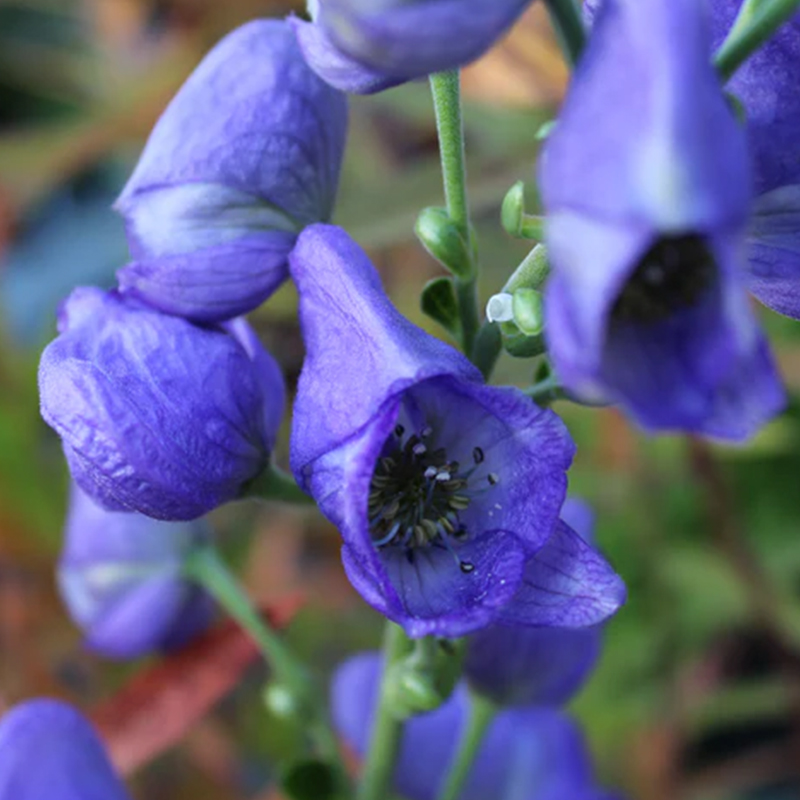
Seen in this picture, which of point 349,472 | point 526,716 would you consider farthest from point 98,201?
point 349,472

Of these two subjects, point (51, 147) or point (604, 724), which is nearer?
point (604, 724)

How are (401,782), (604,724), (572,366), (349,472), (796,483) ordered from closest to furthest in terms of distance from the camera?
(572,366) < (349,472) < (401,782) < (604,724) < (796,483)

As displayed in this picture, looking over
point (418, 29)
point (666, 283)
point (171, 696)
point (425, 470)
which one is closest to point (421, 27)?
point (418, 29)

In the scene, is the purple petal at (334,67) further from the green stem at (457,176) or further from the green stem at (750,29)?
the green stem at (750,29)

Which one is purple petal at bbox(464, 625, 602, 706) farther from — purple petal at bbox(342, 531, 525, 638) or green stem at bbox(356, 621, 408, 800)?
purple petal at bbox(342, 531, 525, 638)

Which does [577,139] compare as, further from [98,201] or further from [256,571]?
[98,201]

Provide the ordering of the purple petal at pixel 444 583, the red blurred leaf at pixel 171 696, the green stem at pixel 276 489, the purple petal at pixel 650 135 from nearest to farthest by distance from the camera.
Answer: the purple petal at pixel 650 135
the purple petal at pixel 444 583
the green stem at pixel 276 489
the red blurred leaf at pixel 171 696

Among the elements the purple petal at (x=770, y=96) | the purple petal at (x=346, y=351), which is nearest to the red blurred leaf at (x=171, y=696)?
the purple petal at (x=346, y=351)
